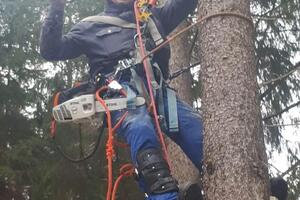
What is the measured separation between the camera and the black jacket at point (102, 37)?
3648 millimetres

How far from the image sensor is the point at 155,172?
3008 mm

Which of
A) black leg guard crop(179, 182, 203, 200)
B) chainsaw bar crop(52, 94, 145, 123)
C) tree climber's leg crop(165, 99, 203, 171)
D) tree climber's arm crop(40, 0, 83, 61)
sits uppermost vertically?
tree climber's arm crop(40, 0, 83, 61)

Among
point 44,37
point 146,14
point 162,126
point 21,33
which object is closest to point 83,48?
point 44,37

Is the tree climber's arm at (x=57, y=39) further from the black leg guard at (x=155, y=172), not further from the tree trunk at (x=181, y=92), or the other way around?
the tree trunk at (x=181, y=92)

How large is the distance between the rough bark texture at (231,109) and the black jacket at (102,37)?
52cm

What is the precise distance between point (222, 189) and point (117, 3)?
5.52 feet

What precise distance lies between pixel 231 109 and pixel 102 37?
3.96 feet

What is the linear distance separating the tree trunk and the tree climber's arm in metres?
2.22

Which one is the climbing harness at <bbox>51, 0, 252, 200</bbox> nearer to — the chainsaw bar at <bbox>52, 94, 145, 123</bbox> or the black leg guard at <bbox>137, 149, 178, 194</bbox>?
the chainsaw bar at <bbox>52, 94, 145, 123</bbox>

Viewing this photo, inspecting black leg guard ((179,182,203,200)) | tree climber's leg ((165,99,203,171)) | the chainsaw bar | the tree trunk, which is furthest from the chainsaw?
the tree trunk

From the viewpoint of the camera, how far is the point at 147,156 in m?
3.06

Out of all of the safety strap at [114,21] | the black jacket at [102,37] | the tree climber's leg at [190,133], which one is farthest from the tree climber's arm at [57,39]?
the tree climber's leg at [190,133]

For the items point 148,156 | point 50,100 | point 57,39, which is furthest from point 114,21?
point 50,100

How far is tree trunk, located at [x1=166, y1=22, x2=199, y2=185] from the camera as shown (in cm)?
575
